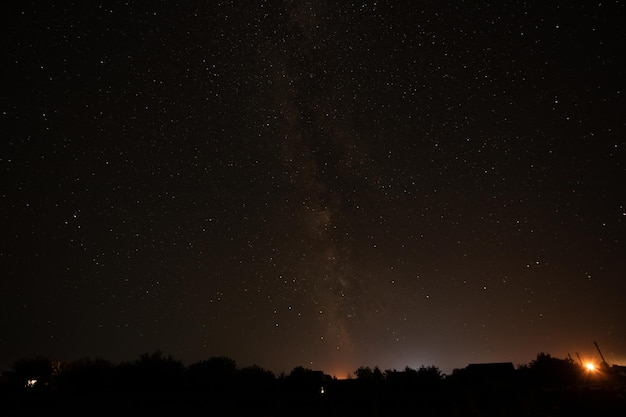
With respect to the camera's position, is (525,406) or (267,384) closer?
(525,406)

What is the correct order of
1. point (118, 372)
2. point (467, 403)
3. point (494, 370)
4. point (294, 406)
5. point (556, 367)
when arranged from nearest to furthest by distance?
point (467, 403), point (294, 406), point (118, 372), point (556, 367), point (494, 370)

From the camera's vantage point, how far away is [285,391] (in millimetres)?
30656

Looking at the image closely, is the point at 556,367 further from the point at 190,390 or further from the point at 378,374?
the point at 190,390

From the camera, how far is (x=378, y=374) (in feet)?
110

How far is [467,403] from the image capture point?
738 inches

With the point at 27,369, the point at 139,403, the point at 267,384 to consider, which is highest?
the point at 27,369

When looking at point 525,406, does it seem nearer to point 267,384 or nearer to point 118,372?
point 267,384

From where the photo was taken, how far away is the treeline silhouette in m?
18.9

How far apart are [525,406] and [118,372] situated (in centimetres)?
2767

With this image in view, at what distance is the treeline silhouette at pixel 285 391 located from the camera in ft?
62.1

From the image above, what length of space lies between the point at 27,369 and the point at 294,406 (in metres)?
29.2

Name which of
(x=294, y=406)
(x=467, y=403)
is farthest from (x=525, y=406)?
(x=294, y=406)

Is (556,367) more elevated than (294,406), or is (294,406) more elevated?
(556,367)

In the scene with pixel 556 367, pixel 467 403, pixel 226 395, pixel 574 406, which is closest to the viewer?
pixel 574 406
